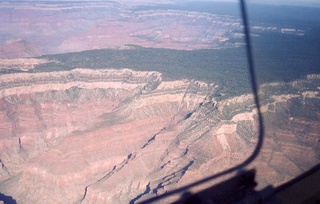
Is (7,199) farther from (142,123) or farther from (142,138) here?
(142,123)

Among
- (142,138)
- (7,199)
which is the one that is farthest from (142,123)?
(7,199)

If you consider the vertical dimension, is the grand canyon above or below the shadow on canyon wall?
above

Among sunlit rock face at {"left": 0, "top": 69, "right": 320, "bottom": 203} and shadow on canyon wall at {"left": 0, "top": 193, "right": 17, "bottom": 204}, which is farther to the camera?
shadow on canyon wall at {"left": 0, "top": 193, "right": 17, "bottom": 204}

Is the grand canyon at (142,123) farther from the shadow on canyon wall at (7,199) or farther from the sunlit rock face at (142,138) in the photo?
the shadow on canyon wall at (7,199)

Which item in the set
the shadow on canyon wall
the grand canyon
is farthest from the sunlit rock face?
the shadow on canyon wall

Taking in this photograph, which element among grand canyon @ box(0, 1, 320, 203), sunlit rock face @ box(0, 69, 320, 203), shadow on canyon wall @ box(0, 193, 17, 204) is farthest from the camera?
shadow on canyon wall @ box(0, 193, 17, 204)

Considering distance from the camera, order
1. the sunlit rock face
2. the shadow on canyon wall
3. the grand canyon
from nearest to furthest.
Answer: the sunlit rock face
the grand canyon
the shadow on canyon wall

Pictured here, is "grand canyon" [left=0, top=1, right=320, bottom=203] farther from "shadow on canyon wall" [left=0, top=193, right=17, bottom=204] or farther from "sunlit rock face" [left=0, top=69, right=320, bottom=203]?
"shadow on canyon wall" [left=0, top=193, right=17, bottom=204]
